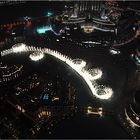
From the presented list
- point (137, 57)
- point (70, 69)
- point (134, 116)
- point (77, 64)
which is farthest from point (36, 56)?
point (134, 116)

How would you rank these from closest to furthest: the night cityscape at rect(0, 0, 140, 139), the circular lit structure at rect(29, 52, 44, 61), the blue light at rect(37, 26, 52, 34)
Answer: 1. the night cityscape at rect(0, 0, 140, 139)
2. the circular lit structure at rect(29, 52, 44, 61)
3. the blue light at rect(37, 26, 52, 34)

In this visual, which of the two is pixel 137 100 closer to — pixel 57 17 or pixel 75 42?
pixel 75 42

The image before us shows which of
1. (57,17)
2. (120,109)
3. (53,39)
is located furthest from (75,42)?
(120,109)

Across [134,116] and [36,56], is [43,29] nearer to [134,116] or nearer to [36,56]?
[36,56]

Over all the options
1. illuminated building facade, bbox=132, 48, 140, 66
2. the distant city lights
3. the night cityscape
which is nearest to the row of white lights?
the night cityscape

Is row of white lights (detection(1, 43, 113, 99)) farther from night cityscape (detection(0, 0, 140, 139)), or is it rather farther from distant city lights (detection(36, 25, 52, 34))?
distant city lights (detection(36, 25, 52, 34))

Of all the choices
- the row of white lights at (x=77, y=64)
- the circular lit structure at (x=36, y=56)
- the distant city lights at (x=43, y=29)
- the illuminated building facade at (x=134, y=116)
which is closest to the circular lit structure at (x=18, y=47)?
the row of white lights at (x=77, y=64)

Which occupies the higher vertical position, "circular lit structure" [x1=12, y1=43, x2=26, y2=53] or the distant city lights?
the distant city lights

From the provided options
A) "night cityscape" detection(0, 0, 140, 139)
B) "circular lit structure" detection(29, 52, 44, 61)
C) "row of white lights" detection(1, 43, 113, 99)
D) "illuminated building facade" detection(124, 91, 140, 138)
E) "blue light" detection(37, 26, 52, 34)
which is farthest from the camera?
"blue light" detection(37, 26, 52, 34)
